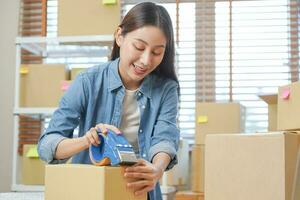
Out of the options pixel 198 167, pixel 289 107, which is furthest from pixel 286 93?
pixel 198 167

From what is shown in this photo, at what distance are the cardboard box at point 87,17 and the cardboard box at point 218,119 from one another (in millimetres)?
861

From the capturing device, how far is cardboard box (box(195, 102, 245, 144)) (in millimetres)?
3178

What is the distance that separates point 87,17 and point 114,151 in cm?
193

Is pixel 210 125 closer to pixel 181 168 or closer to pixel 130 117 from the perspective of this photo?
pixel 181 168

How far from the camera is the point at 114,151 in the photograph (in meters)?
0.96

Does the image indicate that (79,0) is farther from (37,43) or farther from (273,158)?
(273,158)

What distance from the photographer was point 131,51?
1166 mm

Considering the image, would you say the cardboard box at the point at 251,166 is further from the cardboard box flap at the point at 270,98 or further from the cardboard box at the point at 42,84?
the cardboard box at the point at 42,84

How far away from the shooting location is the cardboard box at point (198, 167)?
3156mm

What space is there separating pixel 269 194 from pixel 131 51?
699 millimetres

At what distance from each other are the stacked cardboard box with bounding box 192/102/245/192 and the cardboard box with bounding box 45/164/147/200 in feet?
7.08

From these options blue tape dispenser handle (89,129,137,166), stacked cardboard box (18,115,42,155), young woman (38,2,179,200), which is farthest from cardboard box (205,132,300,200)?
stacked cardboard box (18,115,42,155)

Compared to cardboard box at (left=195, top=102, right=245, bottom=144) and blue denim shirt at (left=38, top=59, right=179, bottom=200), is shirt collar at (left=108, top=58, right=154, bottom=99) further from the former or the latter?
cardboard box at (left=195, top=102, right=245, bottom=144)

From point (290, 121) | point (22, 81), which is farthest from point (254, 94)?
point (22, 81)
